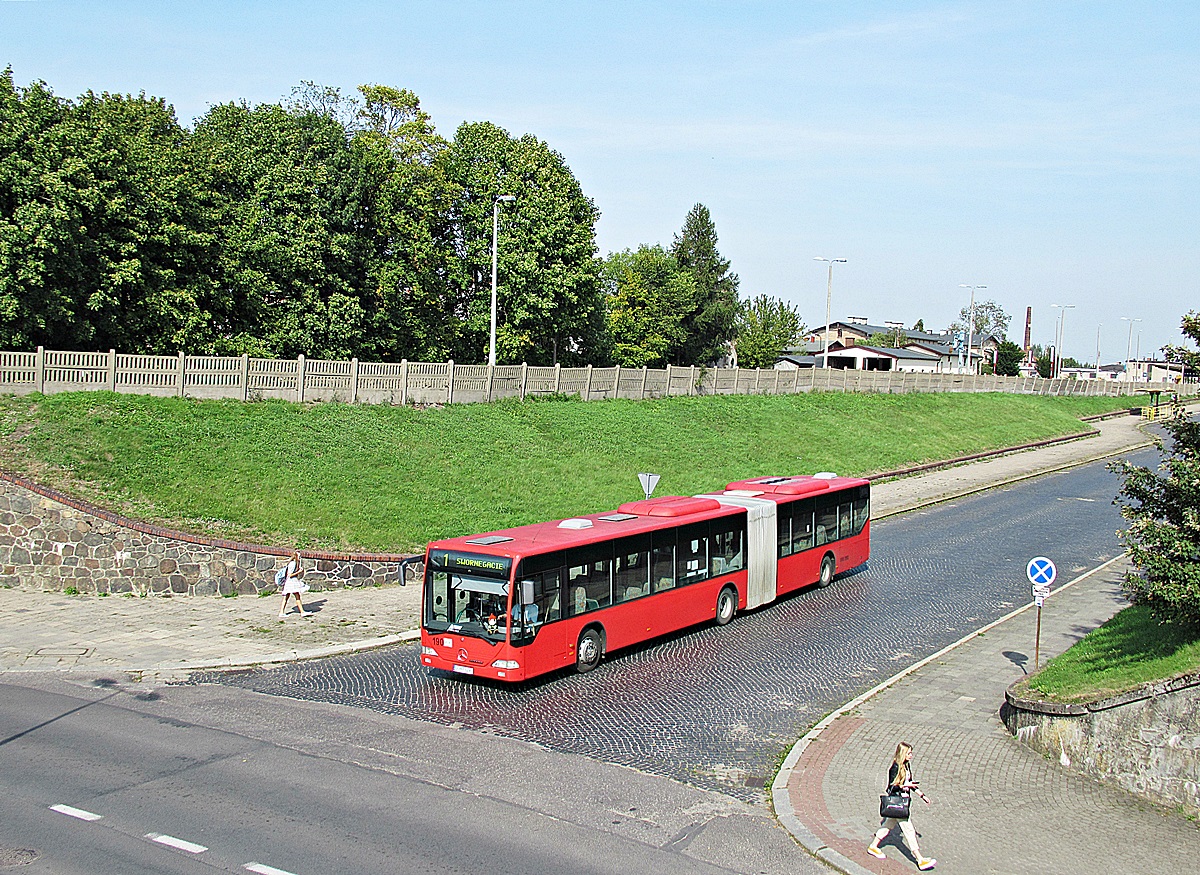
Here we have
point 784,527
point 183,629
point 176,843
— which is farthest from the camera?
point 784,527

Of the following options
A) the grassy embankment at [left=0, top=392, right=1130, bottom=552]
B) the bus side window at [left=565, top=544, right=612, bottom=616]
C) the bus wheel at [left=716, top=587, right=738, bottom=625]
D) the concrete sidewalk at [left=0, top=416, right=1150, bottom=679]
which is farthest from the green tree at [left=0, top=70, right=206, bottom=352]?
the bus wheel at [left=716, top=587, right=738, bottom=625]

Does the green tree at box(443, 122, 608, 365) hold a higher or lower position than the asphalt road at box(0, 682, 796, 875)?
higher

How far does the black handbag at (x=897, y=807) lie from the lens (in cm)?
1087

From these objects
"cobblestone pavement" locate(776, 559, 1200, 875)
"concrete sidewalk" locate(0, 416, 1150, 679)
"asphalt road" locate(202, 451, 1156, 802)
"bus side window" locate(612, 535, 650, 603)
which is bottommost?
"concrete sidewalk" locate(0, 416, 1150, 679)

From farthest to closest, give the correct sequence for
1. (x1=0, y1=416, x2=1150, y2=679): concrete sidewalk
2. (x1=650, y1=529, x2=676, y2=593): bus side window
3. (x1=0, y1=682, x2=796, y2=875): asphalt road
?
(x1=650, y1=529, x2=676, y2=593): bus side window < (x1=0, y1=416, x2=1150, y2=679): concrete sidewalk < (x1=0, y1=682, x2=796, y2=875): asphalt road

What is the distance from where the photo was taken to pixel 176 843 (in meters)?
10.5

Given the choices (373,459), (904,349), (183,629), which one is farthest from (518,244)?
(904,349)

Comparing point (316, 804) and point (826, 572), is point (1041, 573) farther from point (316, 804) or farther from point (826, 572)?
point (316, 804)

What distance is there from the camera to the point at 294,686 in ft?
56.5

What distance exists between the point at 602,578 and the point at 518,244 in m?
35.9

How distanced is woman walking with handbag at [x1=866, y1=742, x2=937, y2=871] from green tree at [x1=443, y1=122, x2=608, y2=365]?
138 feet

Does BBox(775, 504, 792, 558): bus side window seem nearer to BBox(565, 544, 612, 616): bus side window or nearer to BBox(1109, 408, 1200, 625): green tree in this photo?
BBox(565, 544, 612, 616): bus side window

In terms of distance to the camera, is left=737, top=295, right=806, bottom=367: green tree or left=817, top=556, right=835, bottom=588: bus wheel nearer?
left=817, top=556, right=835, bottom=588: bus wheel

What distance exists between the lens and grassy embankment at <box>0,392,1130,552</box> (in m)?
25.5
